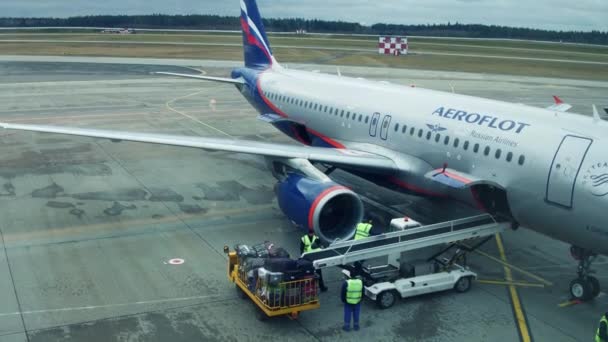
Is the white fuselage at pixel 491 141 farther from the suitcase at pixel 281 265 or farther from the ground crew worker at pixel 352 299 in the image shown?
the suitcase at pixel 281 265

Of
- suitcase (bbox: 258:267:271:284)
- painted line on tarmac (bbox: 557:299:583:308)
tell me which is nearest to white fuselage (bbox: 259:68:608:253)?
painted line on tarmac (bbox: 557:299:583:308)

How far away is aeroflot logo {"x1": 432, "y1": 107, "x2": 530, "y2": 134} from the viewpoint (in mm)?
14789

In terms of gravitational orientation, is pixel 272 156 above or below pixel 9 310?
above

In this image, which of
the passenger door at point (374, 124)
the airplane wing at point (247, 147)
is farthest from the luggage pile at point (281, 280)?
the passenger door at point (374, 124)

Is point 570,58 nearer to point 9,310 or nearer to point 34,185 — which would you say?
point 34,185

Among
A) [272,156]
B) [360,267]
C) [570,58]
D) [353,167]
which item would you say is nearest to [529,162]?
[360,267]

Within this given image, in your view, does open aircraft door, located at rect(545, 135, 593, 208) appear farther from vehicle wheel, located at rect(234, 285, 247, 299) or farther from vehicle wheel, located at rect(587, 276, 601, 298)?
vehicle wheel, located at rect(234, 285, 247, 299)

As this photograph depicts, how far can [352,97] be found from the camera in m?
21.1

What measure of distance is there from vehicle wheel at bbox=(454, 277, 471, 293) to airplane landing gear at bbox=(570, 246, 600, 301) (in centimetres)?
235

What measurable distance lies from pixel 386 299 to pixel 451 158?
4.89m

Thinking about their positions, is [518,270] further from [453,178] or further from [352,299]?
[352,299]

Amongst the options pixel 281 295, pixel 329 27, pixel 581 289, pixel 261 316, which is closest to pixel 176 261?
pixel 261 316

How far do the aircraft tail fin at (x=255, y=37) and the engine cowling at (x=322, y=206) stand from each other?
14.0m

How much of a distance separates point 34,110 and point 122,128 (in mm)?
9253
